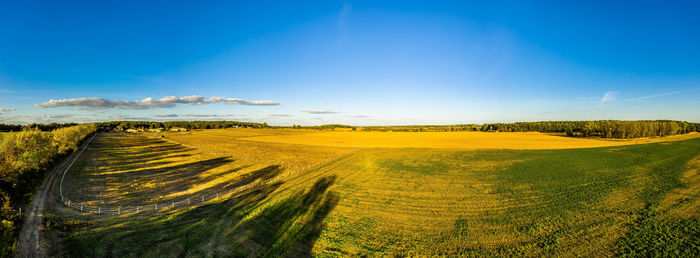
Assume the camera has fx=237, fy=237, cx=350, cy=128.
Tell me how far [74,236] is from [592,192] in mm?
41633

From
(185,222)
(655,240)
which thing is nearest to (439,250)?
(655,240)

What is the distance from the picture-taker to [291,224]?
55.7 feet

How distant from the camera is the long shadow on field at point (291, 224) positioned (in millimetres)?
13859

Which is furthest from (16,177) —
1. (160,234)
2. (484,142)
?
(484,142)

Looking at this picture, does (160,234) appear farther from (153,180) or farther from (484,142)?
(484,142)

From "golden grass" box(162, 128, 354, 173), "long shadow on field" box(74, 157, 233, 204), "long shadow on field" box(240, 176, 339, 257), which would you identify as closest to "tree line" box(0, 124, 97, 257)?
"long shadow on field" box(74, 157, 233, 204)

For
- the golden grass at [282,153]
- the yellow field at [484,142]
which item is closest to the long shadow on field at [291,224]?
the golden grass at [282,153]

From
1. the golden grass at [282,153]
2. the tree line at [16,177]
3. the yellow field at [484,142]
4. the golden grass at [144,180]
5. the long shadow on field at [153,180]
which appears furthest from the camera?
the yellow field at [484,142]

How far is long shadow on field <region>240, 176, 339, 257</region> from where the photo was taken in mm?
13859

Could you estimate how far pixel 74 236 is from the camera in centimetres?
1636

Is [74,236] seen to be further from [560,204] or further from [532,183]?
[532,183]

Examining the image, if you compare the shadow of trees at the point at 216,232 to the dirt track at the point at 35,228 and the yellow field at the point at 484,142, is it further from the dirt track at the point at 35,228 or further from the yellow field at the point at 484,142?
the yellow field at the point at 484,142

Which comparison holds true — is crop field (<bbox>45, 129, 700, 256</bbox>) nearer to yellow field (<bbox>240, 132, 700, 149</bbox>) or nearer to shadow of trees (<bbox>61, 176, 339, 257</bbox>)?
shadow of trees (<bbox>61, 176, 339, 257</bbox>)

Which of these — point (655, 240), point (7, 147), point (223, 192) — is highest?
point (7, 147)
